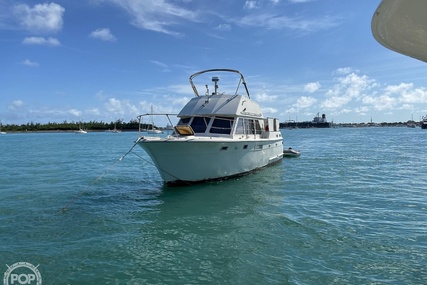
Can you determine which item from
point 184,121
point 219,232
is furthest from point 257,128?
point 219,232

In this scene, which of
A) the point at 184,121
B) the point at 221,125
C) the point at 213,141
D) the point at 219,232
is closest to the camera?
the point at 219,232

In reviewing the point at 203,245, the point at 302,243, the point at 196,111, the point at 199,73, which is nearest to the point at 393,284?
the point at 302,243

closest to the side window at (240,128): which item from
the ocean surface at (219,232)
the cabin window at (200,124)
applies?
the cabin window at (200,124)

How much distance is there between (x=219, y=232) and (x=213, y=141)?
236 inches

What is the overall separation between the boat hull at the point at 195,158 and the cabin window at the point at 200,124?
→ 198 centimetres

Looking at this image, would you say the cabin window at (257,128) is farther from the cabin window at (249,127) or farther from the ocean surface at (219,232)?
the ocean surface at (219,232)

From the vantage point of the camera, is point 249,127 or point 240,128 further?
point 249,127

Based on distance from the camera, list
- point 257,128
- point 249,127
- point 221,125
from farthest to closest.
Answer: point 257,128 < point 249,127 < point 221,125

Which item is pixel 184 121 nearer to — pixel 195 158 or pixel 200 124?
pixel 200 124

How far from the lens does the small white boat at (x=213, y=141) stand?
535 inches

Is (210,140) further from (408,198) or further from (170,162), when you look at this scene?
(408,198)

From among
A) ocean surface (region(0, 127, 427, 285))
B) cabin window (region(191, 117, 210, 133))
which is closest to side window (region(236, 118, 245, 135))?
cabin window (region(191, 117, 210, 133))

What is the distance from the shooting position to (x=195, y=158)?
45.7 feet

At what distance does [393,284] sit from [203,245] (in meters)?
3.91
